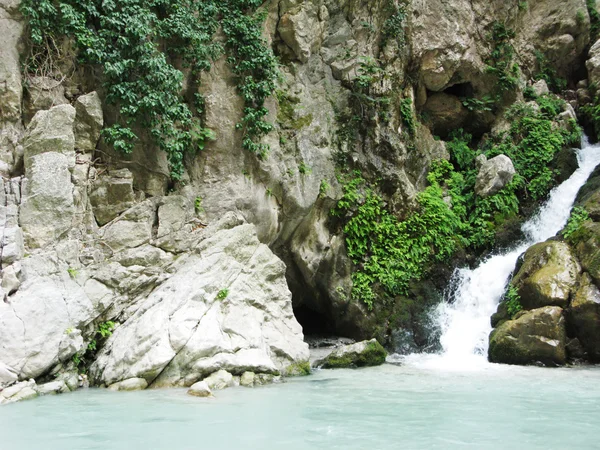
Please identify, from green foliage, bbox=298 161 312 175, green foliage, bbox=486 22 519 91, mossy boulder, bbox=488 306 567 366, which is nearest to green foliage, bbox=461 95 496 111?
green foliage, bbox=486 22 519 91

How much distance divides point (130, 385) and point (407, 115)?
11304 millimetres

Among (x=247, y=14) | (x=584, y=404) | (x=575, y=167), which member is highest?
(x=247, y=14)

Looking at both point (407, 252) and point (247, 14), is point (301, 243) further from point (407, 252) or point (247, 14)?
point (247, 14)

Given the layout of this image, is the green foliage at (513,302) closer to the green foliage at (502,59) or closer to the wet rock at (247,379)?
the wet rock at (247,379)

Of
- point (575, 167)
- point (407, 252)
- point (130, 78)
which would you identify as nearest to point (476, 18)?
point (575, 167)

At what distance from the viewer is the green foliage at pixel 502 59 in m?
17.2

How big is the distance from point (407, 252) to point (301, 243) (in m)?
3.05

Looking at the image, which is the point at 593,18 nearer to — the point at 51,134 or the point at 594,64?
the point at 594,64

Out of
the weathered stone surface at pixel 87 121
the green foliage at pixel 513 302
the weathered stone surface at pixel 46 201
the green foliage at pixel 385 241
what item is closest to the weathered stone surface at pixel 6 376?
the weathered stone surface at pixel 46 201

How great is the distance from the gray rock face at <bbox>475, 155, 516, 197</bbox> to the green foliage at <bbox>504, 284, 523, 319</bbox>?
14.8 feet

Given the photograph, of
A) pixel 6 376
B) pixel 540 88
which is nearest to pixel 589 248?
pixel 540 88

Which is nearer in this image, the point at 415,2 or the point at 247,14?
the point at 247,14

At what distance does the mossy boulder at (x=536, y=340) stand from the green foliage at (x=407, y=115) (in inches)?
276

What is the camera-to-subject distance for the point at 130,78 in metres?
9.82
